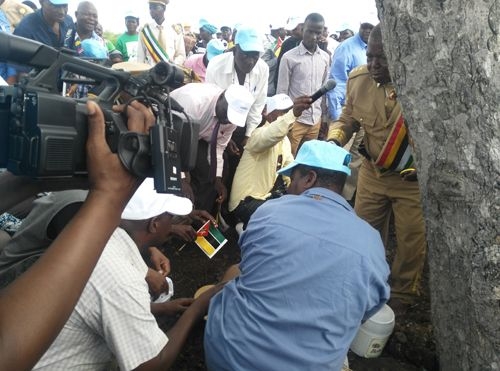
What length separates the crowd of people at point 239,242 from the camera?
815 millimetres

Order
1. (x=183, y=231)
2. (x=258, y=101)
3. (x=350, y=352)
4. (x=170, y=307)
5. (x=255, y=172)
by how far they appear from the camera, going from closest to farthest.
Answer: (x=170, y=307)
(x=350, y=352)
(x=183, y=231)
(x=255, y=172)
(x=258, y=101)

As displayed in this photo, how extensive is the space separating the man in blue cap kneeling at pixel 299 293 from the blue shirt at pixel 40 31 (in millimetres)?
3313

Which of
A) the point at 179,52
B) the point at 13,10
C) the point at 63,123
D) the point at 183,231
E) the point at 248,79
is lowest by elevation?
the point at 183,231

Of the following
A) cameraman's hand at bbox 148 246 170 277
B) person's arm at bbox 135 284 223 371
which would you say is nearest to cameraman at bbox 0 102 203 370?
person's arm at bbox 135 284 223 371

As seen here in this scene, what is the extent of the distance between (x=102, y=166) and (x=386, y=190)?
2470 millimetres

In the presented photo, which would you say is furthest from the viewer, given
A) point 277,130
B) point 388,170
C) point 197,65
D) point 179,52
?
point 179,52

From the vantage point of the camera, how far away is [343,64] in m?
5.17

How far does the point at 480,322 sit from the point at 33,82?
1.96 m

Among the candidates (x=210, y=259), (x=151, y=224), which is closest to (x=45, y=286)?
(x=151, y=224)

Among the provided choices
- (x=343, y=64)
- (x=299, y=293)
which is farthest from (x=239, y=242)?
(x=343, y=64)

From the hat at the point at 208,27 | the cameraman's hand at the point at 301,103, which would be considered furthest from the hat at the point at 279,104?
the hat at the point at 208,27

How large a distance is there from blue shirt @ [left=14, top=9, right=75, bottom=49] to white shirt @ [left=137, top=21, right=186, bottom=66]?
924 millimetres

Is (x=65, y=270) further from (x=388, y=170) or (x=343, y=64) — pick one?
(x=343, y=64)

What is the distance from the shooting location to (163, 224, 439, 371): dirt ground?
2340 mm
